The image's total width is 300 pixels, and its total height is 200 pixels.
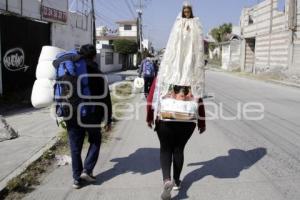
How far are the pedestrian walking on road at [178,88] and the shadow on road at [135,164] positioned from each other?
3.85 ft

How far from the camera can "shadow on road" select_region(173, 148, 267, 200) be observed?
596cm

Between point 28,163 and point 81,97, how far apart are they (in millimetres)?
1670

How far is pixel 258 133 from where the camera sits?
31.2ft

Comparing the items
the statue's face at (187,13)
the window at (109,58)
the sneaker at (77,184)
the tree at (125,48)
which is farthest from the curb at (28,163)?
the tree at (125,48)

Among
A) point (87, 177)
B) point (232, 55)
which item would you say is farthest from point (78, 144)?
point (232, 55)

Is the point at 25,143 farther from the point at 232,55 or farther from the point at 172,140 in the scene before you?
the point at 232,55

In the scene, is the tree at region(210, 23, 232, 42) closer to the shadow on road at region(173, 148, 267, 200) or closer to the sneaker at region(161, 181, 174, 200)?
the shadow on road at region(173, 148, 267, 200)

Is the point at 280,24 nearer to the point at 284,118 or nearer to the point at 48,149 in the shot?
the point at 284,118

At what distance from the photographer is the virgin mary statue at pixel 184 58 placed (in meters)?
5.16

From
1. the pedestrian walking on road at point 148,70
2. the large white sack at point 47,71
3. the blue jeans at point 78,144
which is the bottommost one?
the blue jeans at point 78,144

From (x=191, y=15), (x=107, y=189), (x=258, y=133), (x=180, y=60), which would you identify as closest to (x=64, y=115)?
(x=107, y=189)

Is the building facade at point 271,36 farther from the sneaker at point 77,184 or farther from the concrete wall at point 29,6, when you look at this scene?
the sneaker at point 77,184

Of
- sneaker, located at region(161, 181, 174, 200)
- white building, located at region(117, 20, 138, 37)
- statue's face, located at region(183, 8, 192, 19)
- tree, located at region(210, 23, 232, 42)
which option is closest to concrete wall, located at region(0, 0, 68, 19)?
statue's face, located at region(183, 8, 192, 19)

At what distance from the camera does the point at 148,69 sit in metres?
16.6
